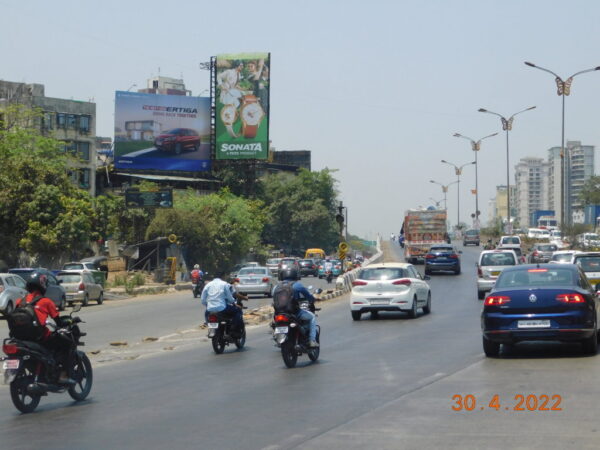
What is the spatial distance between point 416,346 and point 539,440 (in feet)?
32.2

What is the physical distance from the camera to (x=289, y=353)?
49.5 feet

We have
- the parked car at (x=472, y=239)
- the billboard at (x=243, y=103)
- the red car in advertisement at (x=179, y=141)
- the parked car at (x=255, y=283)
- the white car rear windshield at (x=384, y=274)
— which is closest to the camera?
the white car rear windshield at (x=384, y=274)

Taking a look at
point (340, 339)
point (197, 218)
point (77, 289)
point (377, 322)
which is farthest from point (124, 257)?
point (340, 339)

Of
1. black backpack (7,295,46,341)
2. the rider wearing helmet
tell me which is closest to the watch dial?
the rider wearing helmet

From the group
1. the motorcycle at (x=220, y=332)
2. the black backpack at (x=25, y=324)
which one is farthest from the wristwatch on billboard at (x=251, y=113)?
the black backpack at (x=25, y=324)

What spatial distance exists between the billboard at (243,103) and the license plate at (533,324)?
69.2 m

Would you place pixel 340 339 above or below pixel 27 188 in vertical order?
below

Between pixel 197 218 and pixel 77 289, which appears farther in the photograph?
pixel 197 218

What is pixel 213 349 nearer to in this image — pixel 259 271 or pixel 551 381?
pixel 551 381

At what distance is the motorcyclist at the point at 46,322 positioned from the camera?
37.6 feet

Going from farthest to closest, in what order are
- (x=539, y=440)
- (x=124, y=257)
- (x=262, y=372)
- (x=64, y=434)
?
(x=124, y=257)
(x=262, y=372)
(x=64, y=434)
(x=539, y=440)

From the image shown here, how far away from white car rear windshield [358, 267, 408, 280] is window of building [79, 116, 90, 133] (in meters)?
58.7

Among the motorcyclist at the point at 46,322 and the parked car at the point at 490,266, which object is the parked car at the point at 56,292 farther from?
the motorcyclist at the point at 46,322

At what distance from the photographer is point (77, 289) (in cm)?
3847
